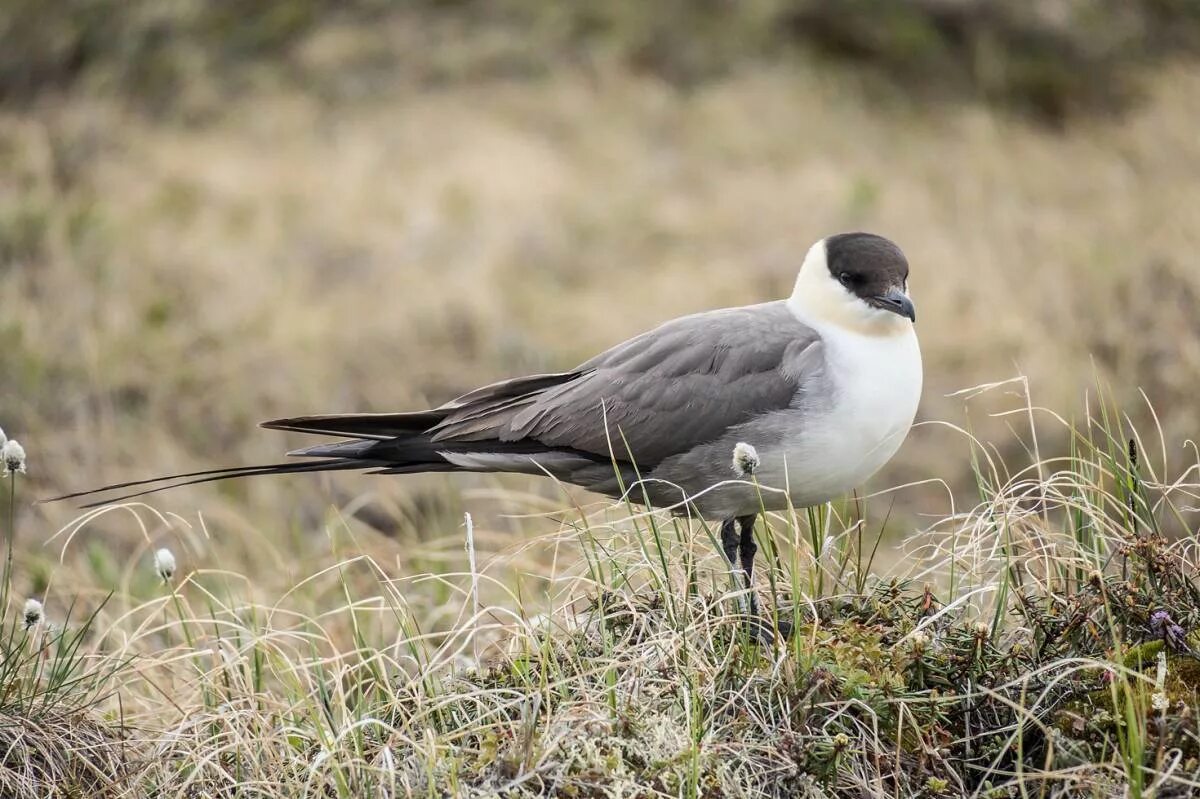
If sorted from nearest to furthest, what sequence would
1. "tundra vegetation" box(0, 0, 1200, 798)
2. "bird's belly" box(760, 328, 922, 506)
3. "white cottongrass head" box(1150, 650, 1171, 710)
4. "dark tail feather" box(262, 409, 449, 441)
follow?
"white cottongrass head" box(1150, 650, 1171, 710) → "tundra vegetation" box(0, 0, 1200, 798) → "bird's belly" box(760, 328, 922, 506) → "dark tail feather" box(262, 409, 449, 441)

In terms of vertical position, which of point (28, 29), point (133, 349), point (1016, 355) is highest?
point (28, 29)

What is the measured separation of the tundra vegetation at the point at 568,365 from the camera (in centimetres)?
271

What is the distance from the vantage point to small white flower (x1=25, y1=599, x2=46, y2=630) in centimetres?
287

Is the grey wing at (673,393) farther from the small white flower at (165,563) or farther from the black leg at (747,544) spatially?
the small white flower at (165,563)

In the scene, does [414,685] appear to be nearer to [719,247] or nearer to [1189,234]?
[719,247]

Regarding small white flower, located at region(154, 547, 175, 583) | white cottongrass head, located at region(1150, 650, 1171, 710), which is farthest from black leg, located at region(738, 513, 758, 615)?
small white flower, located at region(154, 547, 175, 583)

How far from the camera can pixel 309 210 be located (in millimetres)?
8266

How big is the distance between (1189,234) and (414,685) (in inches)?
243

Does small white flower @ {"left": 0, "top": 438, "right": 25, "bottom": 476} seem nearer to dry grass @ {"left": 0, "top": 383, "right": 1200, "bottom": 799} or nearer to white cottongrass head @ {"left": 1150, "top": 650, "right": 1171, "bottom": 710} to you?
dry grass @ {"left": 0, "top": 383, "right": 1200, "bottom": 799}

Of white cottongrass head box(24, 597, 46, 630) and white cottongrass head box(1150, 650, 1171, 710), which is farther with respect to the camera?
white cottongrass head box(24, 597, 46, 630)

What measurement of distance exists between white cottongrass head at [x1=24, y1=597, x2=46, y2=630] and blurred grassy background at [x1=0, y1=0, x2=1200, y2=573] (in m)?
2.03

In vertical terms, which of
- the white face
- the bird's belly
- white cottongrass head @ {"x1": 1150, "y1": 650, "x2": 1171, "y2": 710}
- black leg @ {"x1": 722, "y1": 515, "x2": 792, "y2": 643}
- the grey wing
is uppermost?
the white face

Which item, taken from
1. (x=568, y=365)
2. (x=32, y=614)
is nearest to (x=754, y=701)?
(x=32, y=614)

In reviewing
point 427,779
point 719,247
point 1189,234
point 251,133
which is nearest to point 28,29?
point 251,133
